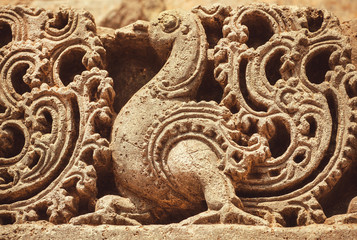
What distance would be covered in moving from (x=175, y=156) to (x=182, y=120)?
0.20m

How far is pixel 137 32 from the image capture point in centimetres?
348

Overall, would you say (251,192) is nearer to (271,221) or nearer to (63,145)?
(271,221)

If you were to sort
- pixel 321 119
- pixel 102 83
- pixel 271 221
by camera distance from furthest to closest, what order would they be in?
pixel 102 83
pixel 321 119
pixel 271 221

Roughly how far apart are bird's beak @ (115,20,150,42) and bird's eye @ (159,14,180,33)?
0.35 feet

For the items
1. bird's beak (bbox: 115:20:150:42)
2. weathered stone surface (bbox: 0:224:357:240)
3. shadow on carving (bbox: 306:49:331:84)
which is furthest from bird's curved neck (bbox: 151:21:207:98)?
weathered stone surface (bbox: 0:224:357:240)

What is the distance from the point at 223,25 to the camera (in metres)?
3.47

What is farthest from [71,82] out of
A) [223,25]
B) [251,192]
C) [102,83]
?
[251,192]

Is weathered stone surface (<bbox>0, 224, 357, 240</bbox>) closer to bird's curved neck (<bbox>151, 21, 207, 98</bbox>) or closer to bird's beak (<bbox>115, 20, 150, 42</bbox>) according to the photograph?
bird's curved neck (<bbox>151, 21, 207, 98</bbox>)

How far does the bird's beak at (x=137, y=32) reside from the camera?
3.47 m

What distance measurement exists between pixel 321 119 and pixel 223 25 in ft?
2.59

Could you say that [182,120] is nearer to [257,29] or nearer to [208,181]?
[208,181]

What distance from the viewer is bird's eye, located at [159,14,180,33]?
11.1 ft

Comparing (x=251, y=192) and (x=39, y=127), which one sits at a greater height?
(x=39, y=127)

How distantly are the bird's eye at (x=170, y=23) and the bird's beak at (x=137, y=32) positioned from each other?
11 cm
